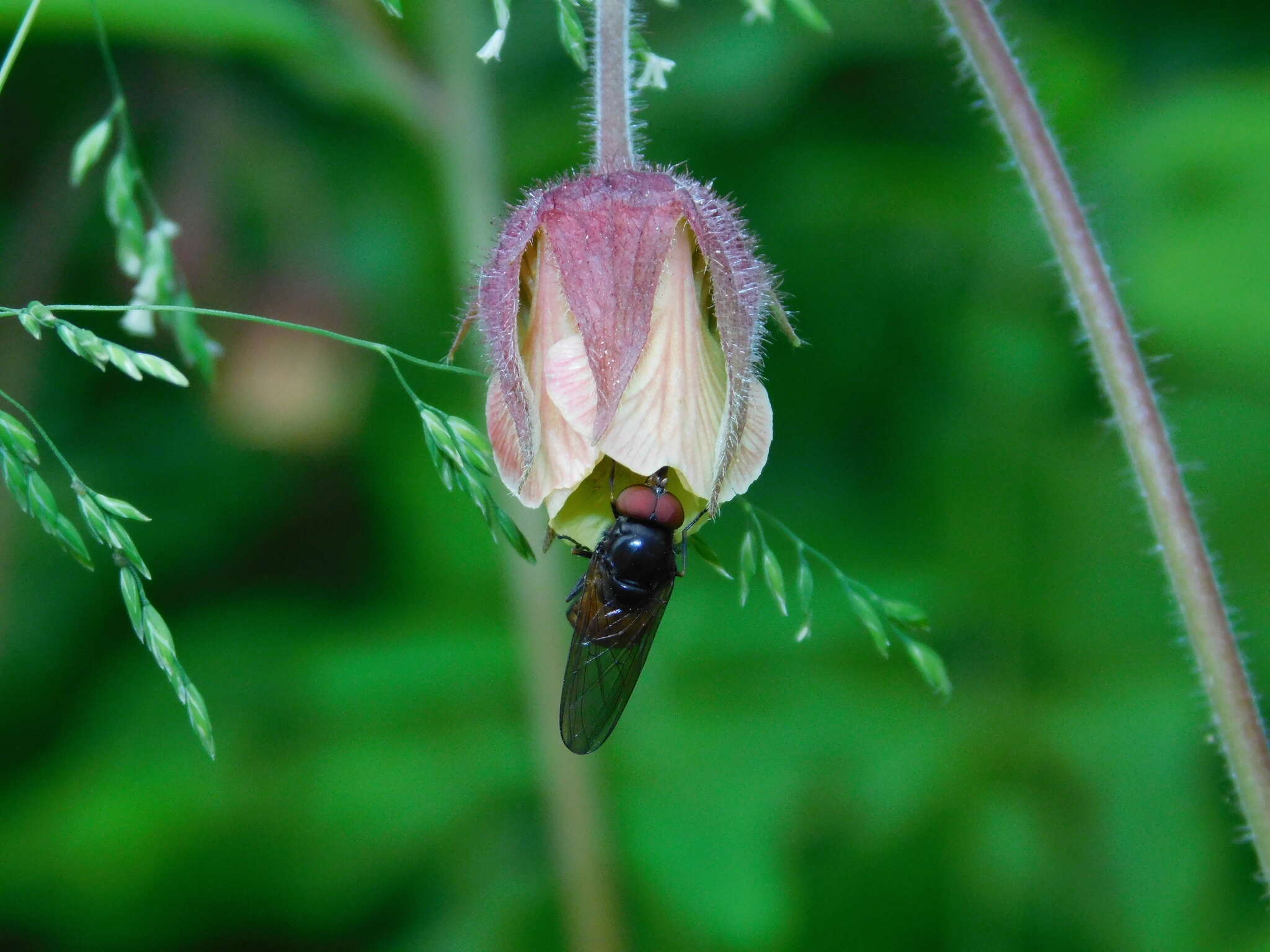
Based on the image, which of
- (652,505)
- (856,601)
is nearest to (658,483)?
(652,505)

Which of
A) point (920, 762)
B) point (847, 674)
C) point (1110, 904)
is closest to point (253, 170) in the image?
point (847, 674)

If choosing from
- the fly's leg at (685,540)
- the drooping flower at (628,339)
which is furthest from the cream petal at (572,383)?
the fly's leg at (685,540)

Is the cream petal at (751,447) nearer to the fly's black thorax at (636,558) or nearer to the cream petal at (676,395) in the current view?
the cream petal at (676,395)

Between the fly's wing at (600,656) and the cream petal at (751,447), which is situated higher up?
the cream petal at (751,447)

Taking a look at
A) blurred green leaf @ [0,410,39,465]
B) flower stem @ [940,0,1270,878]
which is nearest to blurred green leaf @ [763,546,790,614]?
flower stem @ [940,0,1270,878]

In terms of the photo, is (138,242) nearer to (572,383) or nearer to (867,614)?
(572,383)

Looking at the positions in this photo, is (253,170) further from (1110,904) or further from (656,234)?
(1110,904)
